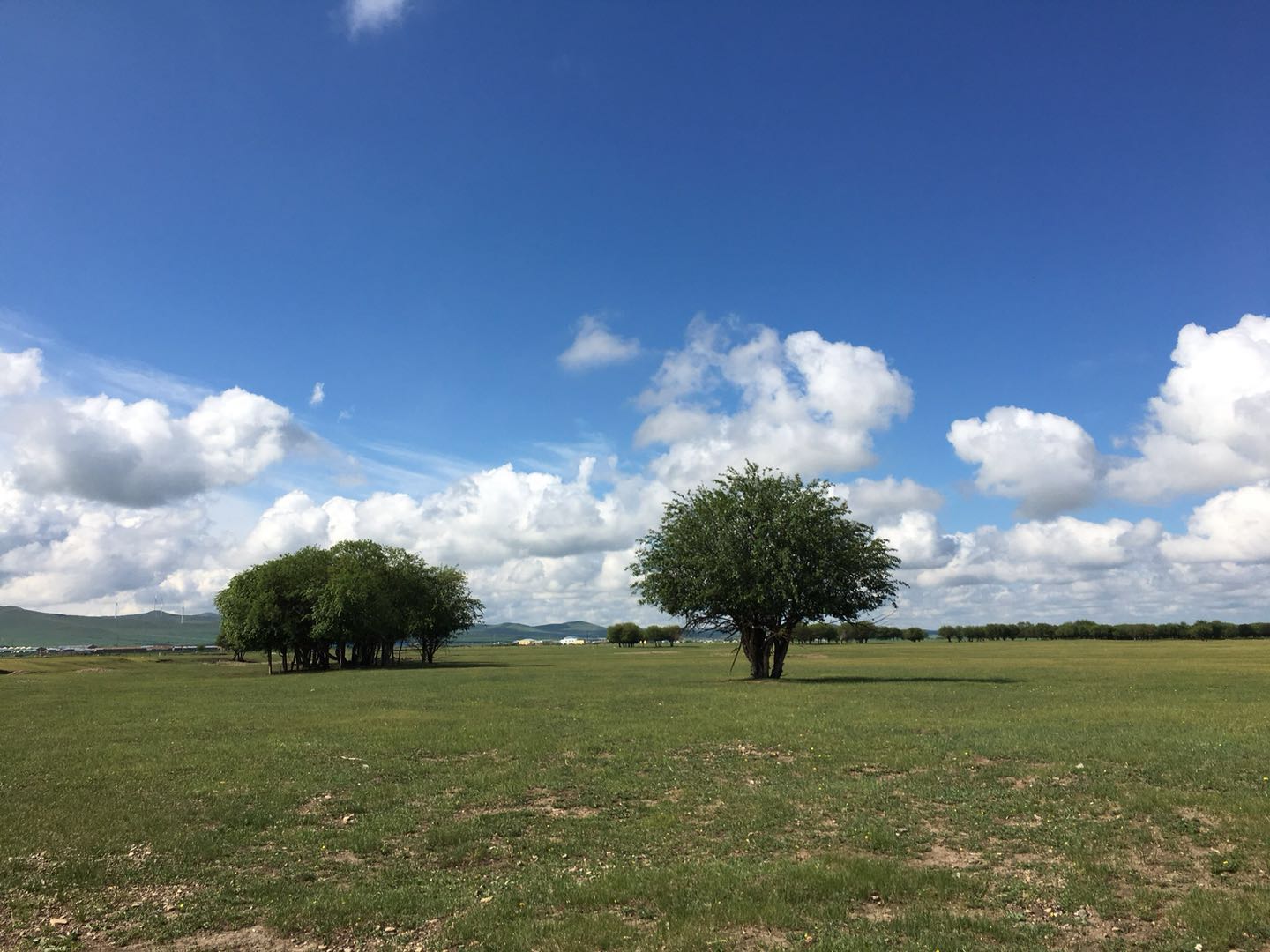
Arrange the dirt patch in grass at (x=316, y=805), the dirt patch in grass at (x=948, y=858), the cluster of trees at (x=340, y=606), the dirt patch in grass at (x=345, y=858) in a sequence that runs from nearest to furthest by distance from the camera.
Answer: the dirt patch in grass at (x=948, y=858) < the dirt patch in grass at (x=345, y=858) < the dirt patch in grass at (x=316, y=805) < the cluster of trees at (x=340, y=606)

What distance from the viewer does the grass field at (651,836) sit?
407 inches

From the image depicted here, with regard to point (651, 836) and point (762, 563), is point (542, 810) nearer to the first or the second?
point (651, 836)

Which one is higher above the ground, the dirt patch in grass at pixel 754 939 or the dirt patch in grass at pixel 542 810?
the dirt patch in grass at pixel 754 939

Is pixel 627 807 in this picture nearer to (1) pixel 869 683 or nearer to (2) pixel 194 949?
(2) pixel 194 949

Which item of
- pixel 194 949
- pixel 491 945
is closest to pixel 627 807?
pixel 491 945

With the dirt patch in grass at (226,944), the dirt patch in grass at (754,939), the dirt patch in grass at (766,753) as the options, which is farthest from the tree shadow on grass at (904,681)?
the dirt patch in grass at (226,944)

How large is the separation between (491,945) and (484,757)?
14901mm

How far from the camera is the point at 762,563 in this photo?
177ft

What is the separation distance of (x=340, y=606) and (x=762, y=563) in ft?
205

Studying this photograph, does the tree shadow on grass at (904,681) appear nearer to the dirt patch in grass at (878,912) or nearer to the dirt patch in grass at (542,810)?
the dirt patch in grass at (542,810)

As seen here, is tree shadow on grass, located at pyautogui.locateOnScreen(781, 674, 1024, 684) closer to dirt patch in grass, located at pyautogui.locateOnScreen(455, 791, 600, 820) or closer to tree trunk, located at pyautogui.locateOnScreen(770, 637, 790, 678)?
tree trunk, located at pyautogui.locateOnScreen(770, 637, 790, 678)

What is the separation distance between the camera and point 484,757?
79.0ft

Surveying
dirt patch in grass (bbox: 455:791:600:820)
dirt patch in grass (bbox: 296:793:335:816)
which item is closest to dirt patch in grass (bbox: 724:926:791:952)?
dirt patch in grass (bbox: 455:791:600:820)

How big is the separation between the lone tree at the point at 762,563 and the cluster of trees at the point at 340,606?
54.7m
